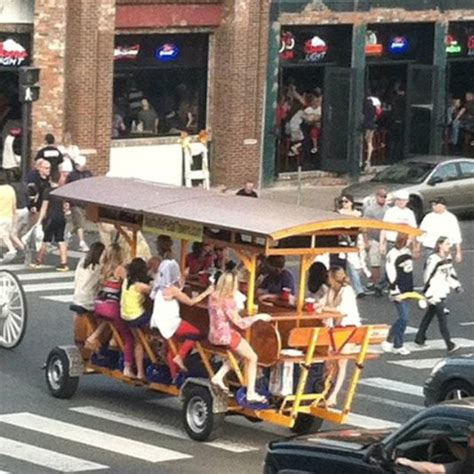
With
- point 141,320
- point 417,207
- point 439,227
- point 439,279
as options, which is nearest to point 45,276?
point 439,227

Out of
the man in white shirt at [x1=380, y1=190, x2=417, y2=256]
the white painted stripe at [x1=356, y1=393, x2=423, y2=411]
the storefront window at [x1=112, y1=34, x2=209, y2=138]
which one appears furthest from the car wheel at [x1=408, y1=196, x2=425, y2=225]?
the white painted stripe at [x1=356, y1=393, x2=423, y2=411]

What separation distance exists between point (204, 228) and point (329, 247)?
1.29 m

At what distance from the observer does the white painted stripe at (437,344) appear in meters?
24.3

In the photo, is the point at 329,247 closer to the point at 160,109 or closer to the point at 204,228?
the point at 204,228

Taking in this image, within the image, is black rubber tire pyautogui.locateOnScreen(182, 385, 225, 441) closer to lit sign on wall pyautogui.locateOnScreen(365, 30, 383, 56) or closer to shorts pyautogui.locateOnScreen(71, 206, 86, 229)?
shorts pyautogui.locateOnScreen(71, 206, 86, 229)

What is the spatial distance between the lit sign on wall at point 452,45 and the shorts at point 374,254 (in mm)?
18357

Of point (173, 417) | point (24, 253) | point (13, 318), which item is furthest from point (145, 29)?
point (173, 417)

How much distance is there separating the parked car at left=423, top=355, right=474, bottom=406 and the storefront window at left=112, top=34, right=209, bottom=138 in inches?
815

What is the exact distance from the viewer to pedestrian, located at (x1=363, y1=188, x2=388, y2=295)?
2825cm

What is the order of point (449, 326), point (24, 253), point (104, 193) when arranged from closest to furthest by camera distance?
point (104, 193) < point (449, 326) < point (24, 253)

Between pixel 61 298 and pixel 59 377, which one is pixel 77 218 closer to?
pixel 61 298

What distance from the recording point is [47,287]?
27.3 meters

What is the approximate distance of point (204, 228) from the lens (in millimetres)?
18750

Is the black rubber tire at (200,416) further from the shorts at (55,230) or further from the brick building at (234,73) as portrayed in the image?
the brick building at (234,73)
